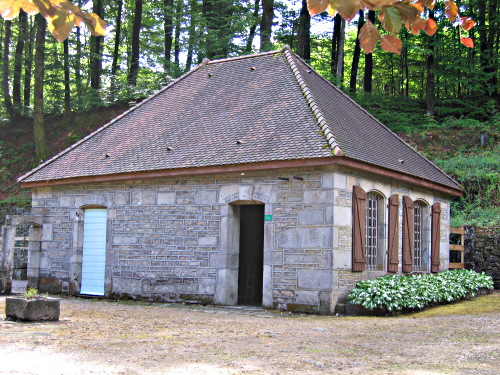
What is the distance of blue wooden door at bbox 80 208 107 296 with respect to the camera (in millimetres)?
14328

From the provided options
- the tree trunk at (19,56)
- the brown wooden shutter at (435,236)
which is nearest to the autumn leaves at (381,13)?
the brown wooden shutter at (435,236)

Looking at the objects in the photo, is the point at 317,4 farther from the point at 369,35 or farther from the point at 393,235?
the point at 393,235

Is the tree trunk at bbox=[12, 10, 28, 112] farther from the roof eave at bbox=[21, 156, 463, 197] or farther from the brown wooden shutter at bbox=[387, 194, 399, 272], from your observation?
the brown wooden shutter at bbox=[387, 194, 399, 272]

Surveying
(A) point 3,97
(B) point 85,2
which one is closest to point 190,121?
(B) point 85,2

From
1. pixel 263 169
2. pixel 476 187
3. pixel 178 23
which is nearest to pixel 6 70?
pixel 178 23

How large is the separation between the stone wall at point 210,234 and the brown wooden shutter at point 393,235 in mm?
275

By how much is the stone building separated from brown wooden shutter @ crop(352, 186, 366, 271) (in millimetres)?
27

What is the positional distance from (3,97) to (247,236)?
23.7 metres

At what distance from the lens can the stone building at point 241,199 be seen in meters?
11.5

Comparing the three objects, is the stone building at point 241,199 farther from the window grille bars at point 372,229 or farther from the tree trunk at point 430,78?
the tree trunk at point 430,78

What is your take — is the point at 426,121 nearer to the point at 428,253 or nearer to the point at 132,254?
the point at 428,253

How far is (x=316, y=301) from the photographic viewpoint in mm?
11180

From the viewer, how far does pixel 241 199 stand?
1221 cm

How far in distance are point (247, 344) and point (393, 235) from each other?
661cm
